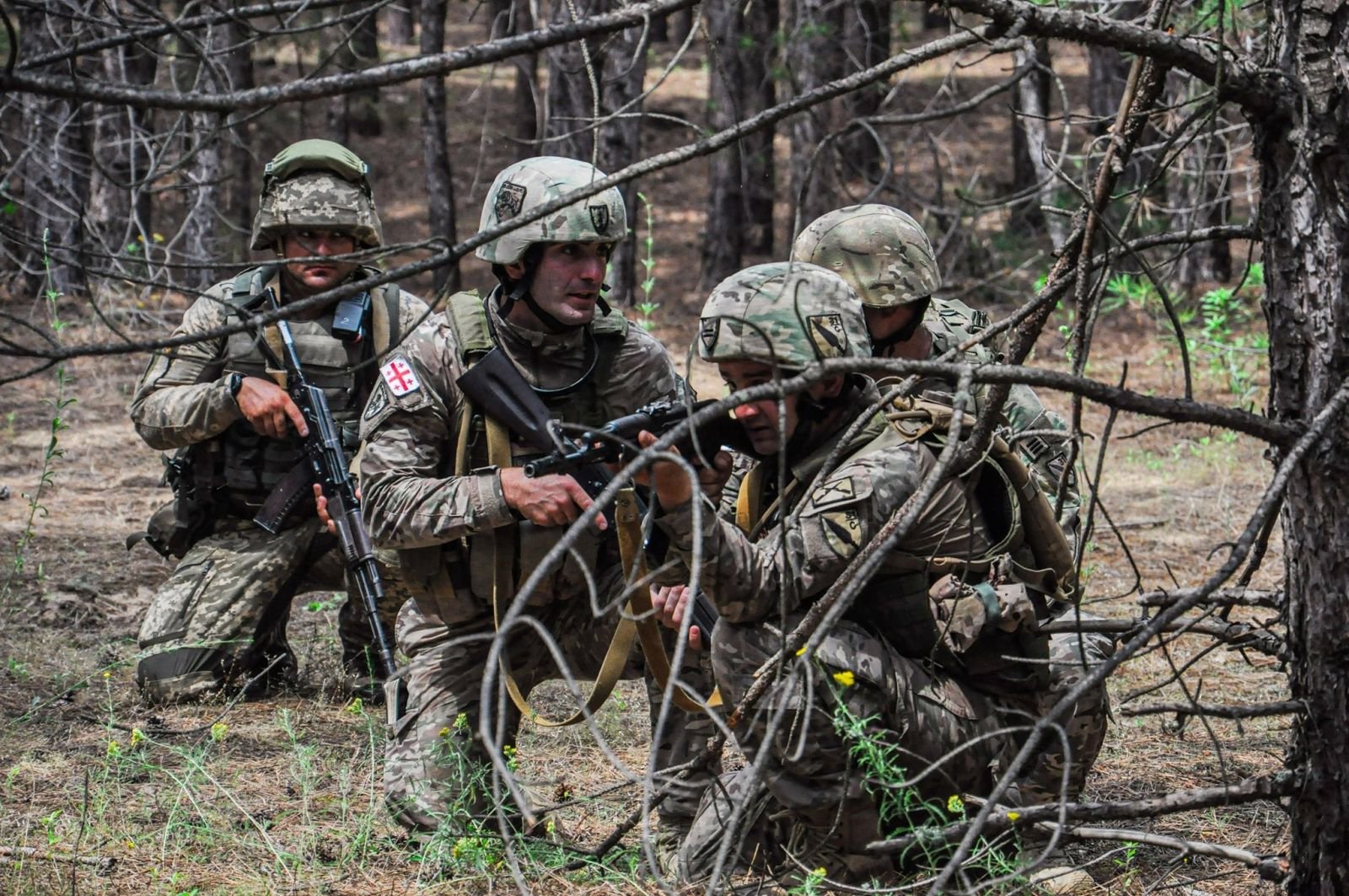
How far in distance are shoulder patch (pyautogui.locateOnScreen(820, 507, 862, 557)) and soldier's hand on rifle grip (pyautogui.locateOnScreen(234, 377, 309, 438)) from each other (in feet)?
8.66

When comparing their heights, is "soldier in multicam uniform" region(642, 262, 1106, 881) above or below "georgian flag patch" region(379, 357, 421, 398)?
below

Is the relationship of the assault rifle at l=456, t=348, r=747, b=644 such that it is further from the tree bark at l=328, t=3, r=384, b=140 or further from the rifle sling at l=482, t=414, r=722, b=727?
the tree bark at l=328, t=3, r=384, b=140

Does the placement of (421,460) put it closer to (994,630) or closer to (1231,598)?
(994,630)

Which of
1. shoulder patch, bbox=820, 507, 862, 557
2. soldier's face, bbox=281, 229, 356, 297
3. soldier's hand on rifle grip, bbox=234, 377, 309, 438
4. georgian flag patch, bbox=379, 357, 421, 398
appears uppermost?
soldier's face, bbox=281, 229, 356, 297

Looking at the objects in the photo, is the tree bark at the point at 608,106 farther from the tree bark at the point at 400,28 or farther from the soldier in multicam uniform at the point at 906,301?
the tree bark at the point at 400,28

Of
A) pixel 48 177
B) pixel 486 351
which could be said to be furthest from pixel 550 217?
pixel 48 177

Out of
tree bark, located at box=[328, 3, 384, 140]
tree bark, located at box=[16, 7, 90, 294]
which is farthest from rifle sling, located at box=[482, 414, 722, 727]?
tree bark, located at box=[328, 3, 384, 140]

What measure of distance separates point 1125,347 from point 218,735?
10.5m

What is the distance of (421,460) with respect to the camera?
13.6 ft

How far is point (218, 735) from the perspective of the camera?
3.91 metres

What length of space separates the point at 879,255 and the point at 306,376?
2.37m

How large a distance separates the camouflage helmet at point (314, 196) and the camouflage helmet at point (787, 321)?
2.39 meters

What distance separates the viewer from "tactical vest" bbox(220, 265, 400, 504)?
5.59 metres

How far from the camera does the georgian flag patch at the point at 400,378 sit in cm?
412
